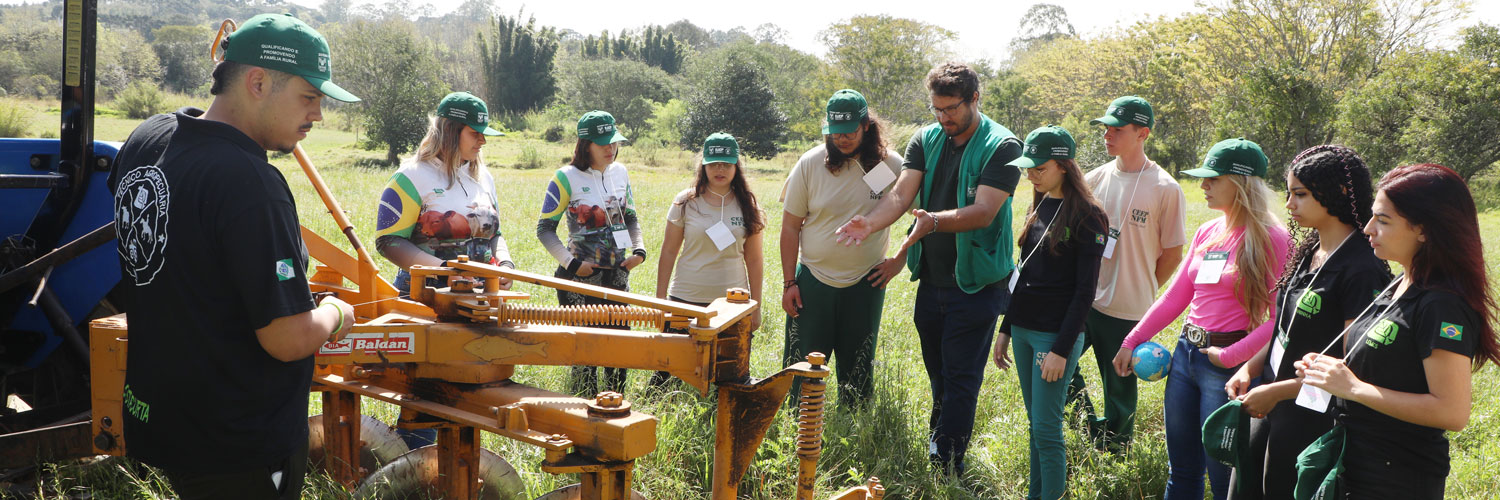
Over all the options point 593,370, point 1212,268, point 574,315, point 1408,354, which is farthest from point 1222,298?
point 593,370

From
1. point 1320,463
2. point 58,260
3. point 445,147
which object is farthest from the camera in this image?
point 445,147

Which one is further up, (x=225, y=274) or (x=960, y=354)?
(x=225, y=274)

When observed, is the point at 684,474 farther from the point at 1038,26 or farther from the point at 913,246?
the point at 1038,26

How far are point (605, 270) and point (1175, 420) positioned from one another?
113 inches

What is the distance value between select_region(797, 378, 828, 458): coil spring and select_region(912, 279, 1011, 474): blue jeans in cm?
159

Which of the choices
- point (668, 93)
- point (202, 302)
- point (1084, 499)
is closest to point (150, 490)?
point (202, 302)

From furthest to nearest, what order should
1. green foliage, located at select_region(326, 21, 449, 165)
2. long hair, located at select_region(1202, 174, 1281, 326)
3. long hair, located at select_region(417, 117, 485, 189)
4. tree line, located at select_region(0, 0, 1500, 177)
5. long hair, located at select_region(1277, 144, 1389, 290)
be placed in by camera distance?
green foliage, located at select_region(326, 21, 449, 165) < tree line, located at select_region(0, 0, 1500, 177) < long hair, located at select_region(417, 117, 485, 189) < long hair, located at select_region(1202, 174, 1281, 326) < long hair, located at select_region(1277, 144, 1389, 290)

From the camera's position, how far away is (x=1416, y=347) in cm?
223

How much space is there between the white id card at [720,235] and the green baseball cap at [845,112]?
0.74 meters

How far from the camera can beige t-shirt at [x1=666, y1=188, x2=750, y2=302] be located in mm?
4625

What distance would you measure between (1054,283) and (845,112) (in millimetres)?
1270

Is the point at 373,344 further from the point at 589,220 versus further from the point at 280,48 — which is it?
the point at 589,220

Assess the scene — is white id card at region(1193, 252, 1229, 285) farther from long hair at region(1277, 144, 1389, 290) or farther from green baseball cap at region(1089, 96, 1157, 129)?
green baseball cap at region(1089, 96, 1157, 129)

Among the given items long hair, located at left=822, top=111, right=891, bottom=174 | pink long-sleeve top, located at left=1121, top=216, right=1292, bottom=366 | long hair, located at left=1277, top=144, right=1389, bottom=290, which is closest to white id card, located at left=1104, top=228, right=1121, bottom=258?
pink long-sleeve top, located at left=1121, top=216, right=1292, bottom=366
